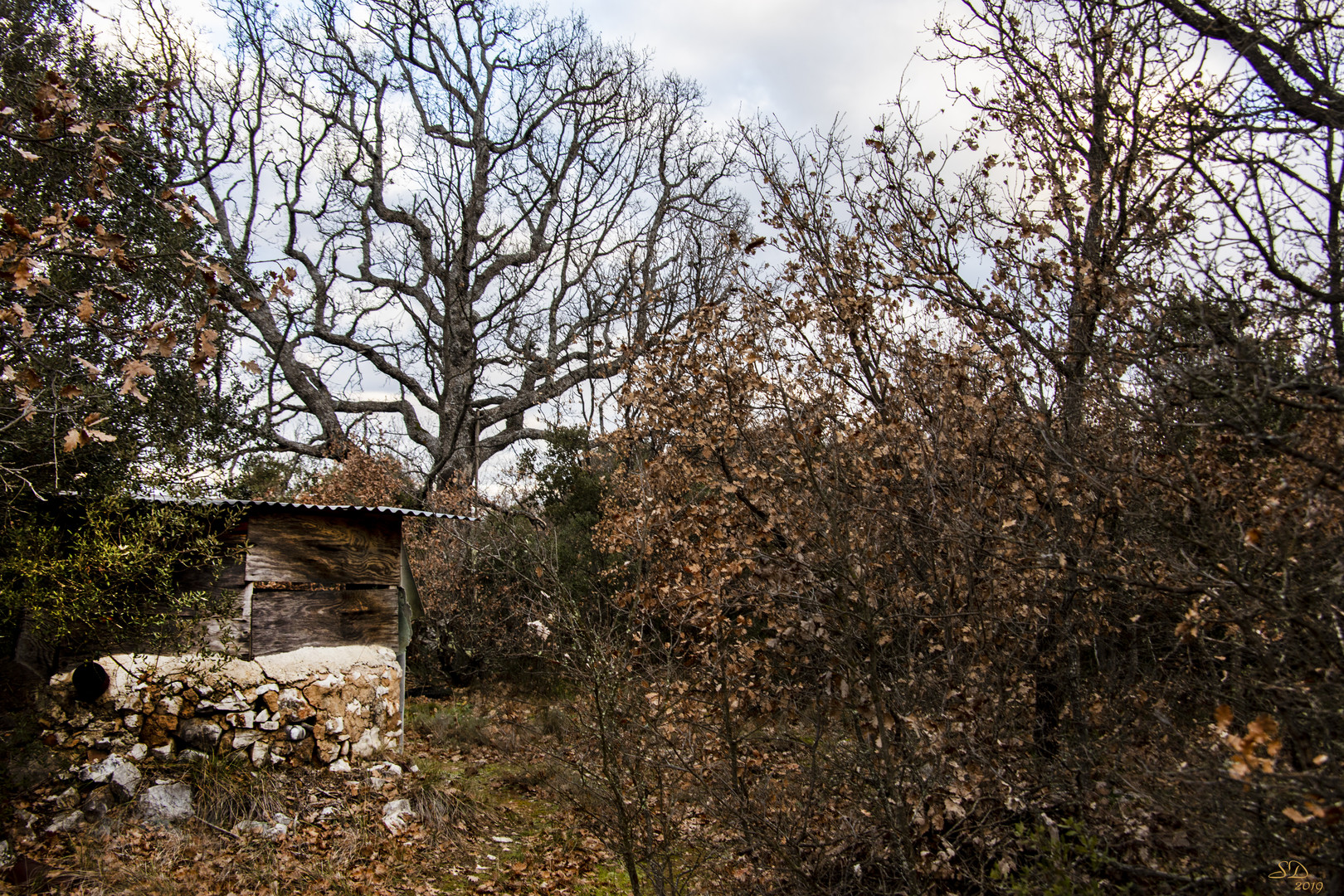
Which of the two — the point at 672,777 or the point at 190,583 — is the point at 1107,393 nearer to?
the point at 672,777

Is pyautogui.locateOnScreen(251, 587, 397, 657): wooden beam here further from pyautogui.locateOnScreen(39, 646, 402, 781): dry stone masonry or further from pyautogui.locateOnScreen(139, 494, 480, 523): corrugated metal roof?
pyautogui.locateOnScreen(139, 494, 480, 523): corrugated metal roof

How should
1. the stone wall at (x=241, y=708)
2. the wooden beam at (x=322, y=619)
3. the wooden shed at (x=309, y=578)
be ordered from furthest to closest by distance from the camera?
the wooden beam at (x=322, y=619)
the wooden shed at (x=309, y=578)
the stone wall at (x=241, y=708)

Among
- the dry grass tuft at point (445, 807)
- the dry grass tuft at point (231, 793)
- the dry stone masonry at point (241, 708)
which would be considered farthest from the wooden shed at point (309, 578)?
the dry grass tuft at point (445, 807)

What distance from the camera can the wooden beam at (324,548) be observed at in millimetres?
7434

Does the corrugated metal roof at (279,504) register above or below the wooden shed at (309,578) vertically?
above

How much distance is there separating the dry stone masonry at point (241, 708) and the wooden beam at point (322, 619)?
94mm

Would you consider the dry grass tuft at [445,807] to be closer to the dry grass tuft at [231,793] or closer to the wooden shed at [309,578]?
Answer: the dry grass tuft at [231,793]

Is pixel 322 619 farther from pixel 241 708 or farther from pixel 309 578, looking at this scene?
pixel 241 708

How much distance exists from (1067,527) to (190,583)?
7.12 m

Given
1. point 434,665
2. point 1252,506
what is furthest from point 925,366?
point 434,665

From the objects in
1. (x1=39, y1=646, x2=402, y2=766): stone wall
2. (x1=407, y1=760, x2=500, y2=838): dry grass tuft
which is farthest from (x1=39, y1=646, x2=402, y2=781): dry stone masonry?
(x1=407, y1=760, x2=500, y2=838): dry grass tuft

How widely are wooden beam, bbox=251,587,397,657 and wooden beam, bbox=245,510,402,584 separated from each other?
0.50 feet

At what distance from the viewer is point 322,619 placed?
776 centimetres

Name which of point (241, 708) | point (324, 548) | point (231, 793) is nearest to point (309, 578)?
point (324, 548)
